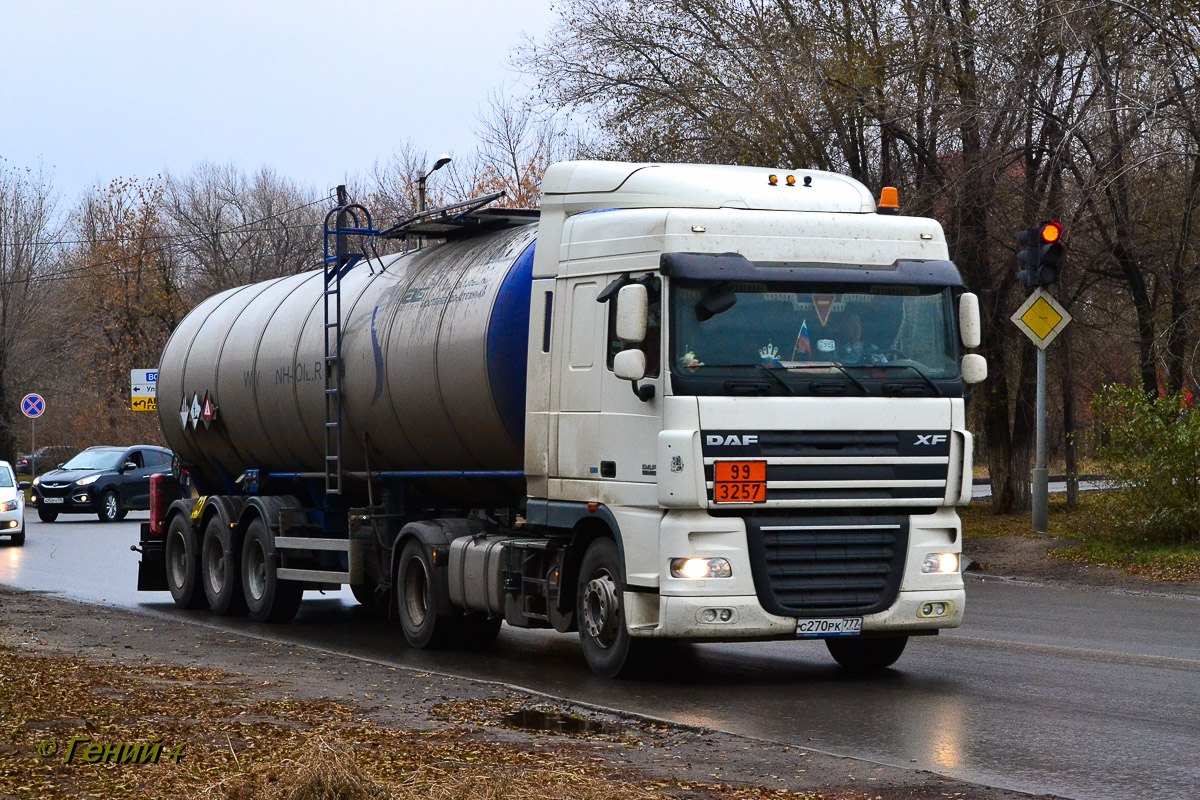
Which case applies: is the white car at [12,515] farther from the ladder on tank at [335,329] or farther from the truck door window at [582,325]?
the truck door window at [582,325]

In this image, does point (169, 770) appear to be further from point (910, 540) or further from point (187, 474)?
point (187, 474)

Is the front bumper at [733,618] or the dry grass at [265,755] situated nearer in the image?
the dry grass at [265,755]

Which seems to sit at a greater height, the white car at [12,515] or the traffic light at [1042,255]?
the traffic light at [1042,255]

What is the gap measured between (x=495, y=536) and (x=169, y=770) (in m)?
5.90

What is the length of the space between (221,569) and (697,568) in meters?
8.57

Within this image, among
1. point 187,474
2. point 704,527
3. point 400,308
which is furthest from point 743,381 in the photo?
point 187,474

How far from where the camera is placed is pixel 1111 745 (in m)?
8.22

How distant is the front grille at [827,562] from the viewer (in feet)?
33.8

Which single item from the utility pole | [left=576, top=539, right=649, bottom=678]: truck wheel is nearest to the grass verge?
the utility pole

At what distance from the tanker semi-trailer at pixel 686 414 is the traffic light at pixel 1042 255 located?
26.4ft

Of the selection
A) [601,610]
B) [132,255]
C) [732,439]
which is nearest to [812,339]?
[732,439]

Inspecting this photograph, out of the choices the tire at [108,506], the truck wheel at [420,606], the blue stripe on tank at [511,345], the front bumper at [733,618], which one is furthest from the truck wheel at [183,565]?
the tire at [108,506]

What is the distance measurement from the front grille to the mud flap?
1025 cm

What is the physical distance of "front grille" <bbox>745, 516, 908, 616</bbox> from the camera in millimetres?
10289
